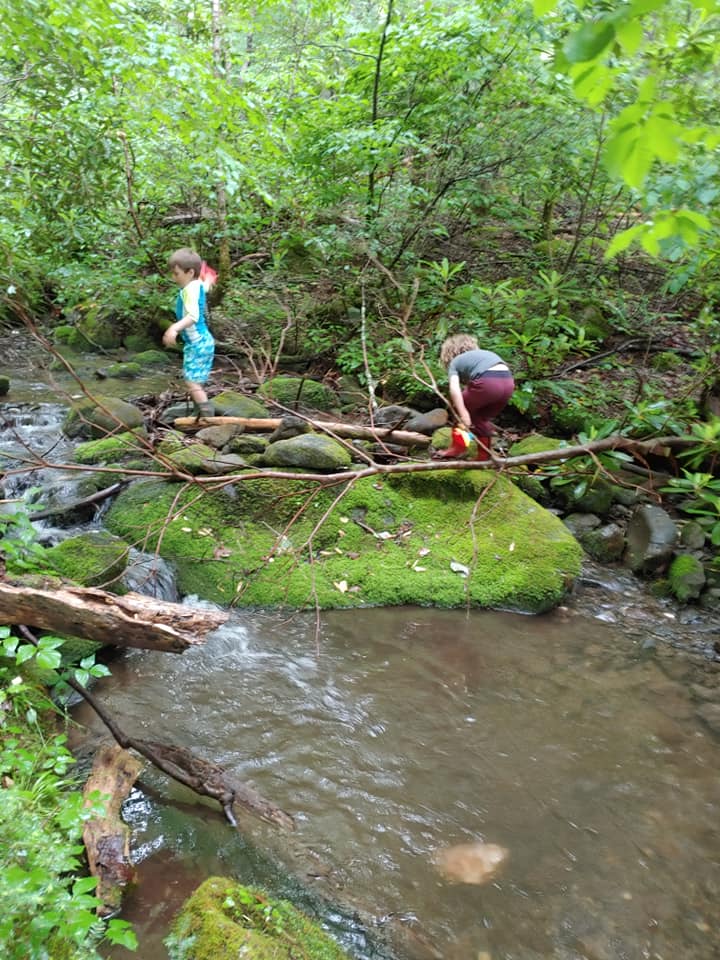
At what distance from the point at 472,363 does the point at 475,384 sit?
21cm

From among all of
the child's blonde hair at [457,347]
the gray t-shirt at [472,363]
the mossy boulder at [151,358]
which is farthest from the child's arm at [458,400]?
the mossy boulder at [151,358]

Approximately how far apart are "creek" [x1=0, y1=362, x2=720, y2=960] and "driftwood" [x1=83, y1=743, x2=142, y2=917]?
0.36ft

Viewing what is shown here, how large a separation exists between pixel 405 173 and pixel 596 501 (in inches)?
196

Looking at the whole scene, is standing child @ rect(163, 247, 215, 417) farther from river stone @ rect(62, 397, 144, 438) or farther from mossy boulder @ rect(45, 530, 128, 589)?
mossy boulder @ rect(45, 530, 128, 589)

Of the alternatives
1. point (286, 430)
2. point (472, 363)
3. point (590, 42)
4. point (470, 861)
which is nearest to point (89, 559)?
point (286, 430)

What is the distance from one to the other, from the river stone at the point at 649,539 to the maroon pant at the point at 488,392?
1.73 metres

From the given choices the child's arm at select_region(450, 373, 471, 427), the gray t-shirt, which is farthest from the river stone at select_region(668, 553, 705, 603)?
the gray t-shirt

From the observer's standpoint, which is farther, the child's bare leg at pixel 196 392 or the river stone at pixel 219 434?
the child's bare leg at pixel 196 392

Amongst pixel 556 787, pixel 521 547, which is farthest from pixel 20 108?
pixel 556 787

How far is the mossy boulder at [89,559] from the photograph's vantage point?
404cm

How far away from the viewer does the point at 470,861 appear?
282cm

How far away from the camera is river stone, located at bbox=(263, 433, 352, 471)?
5543 mm

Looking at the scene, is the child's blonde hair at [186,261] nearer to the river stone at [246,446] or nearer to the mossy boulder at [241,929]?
the river stone at [246,446]

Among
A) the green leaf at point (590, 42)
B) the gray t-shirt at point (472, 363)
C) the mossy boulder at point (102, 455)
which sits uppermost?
the green leaf at point (590, 42)
